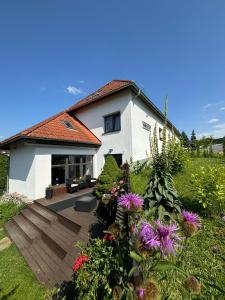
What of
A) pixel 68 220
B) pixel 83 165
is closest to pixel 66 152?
pixel 83 165

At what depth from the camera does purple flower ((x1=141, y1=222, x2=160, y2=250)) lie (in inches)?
49.6

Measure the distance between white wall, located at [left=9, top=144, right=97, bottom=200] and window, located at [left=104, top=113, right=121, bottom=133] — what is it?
3.21 meters

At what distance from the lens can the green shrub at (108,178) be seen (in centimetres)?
741

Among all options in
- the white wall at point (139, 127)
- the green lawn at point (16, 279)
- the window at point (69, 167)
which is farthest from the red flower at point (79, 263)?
the white wall at point (139, 127)

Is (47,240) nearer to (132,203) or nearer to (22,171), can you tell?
(132,203)

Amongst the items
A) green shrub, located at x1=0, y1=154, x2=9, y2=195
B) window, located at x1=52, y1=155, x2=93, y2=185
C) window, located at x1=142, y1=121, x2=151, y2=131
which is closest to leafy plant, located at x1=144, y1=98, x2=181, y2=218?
window, located at x1=52, y1=155, x2=93, y2=185

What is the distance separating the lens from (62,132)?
10.8 meters

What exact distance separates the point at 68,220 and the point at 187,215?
501 centimetres

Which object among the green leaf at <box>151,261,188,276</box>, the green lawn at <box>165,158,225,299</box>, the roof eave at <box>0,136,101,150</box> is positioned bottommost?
the green lawn at <box>165,158,225,299</box>

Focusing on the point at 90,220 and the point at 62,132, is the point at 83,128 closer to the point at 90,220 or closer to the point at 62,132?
the point at 62,132

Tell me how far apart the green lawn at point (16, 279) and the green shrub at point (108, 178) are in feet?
12.0

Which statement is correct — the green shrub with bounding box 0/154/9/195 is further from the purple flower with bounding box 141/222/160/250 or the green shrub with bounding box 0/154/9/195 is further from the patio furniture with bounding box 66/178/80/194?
the purple flower with bounding box 141/222/160/250

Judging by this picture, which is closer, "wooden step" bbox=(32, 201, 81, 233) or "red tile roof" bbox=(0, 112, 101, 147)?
"wooden step" bbox=(32, 201, 81, 233)

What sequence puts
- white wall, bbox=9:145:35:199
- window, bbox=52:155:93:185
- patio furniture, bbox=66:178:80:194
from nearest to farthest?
white wall, bbox=9:145:35:199 → patio furniture, bbox=66:178:80:194 → window, bbox=52:155:93:185
